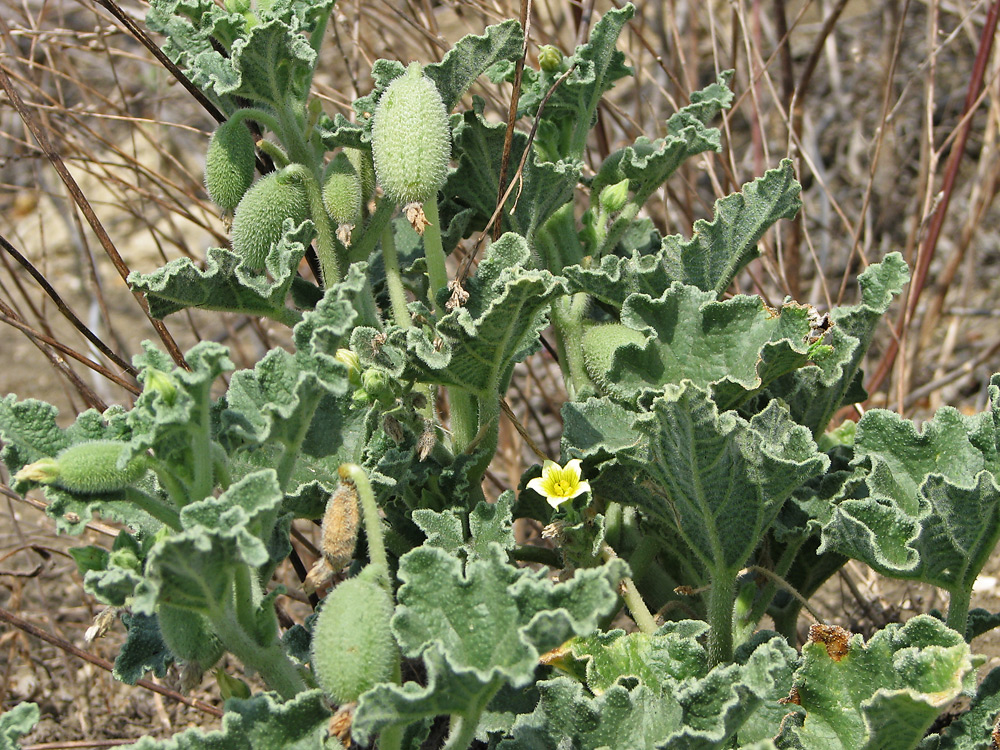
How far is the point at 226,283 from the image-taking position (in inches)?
80.2

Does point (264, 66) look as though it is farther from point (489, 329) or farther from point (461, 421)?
point (461, 421)

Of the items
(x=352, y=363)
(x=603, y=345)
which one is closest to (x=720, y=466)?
(x=603, y=345)

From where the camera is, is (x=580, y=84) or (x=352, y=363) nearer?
(x=352, y=363)

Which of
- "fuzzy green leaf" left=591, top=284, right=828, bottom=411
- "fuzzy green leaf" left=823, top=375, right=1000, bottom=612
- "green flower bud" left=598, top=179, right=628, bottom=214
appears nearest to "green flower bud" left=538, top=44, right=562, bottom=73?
"green flower bud" left=598, top=179, right=628, bottom=214

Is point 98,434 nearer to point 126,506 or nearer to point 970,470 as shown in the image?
point 126,506

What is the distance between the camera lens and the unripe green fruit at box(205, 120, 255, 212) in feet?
6.82

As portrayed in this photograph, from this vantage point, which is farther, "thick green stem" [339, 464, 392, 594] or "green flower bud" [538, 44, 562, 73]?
"green flower bud" [538, 44, 562, 73]

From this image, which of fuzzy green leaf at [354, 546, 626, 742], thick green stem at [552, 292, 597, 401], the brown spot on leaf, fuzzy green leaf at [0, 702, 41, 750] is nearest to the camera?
fuzzy green leaf at [354, 546, 626, 742]

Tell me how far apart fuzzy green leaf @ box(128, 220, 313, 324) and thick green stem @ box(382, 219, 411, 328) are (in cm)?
21

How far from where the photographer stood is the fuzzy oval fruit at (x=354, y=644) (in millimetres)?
1607

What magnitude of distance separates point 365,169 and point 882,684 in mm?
1420

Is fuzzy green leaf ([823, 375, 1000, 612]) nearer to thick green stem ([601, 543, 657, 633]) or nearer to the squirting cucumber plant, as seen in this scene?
the squirting cucumber plant

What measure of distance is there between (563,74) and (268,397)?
96 cm

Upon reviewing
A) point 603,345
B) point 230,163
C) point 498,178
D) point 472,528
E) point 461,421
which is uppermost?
point 230,163
